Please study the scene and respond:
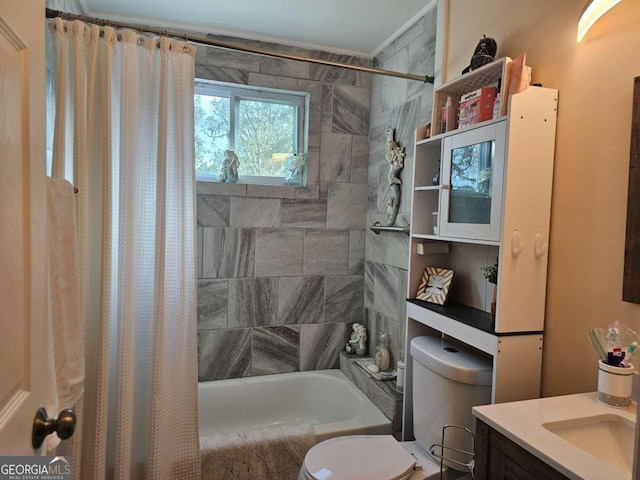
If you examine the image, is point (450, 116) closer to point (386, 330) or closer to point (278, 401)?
point (386, 330)

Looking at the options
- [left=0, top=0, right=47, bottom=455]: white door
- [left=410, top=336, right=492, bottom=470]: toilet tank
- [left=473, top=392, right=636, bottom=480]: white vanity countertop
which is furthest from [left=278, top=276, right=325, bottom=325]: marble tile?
[left=0, top=0, right=47, bottom=455]: white door

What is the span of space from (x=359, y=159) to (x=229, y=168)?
90 cm

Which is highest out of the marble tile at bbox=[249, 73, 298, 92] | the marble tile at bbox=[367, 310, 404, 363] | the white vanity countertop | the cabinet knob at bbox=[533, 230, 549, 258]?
the marble tile at bbox=[249, 73, 298, 92]

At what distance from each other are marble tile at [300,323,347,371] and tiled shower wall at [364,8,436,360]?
23 cm

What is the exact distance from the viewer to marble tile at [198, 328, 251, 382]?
2.59 meters

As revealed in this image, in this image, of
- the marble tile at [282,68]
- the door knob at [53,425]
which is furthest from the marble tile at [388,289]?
the door knob at [53,425]

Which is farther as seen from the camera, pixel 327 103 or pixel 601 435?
pixel 327 103

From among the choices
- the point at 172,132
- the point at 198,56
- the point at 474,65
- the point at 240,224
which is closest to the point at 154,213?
the point at 172,132

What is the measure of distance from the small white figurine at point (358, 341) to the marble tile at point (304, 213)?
29.7 inches

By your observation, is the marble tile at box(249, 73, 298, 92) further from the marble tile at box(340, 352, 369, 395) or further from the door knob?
the door knob

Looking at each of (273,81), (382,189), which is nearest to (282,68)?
(273,81)

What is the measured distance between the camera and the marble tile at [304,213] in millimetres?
2707

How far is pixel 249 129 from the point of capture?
2762 millimetres

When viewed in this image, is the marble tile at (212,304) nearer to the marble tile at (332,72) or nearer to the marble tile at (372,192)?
the marble tile at (372,192)
